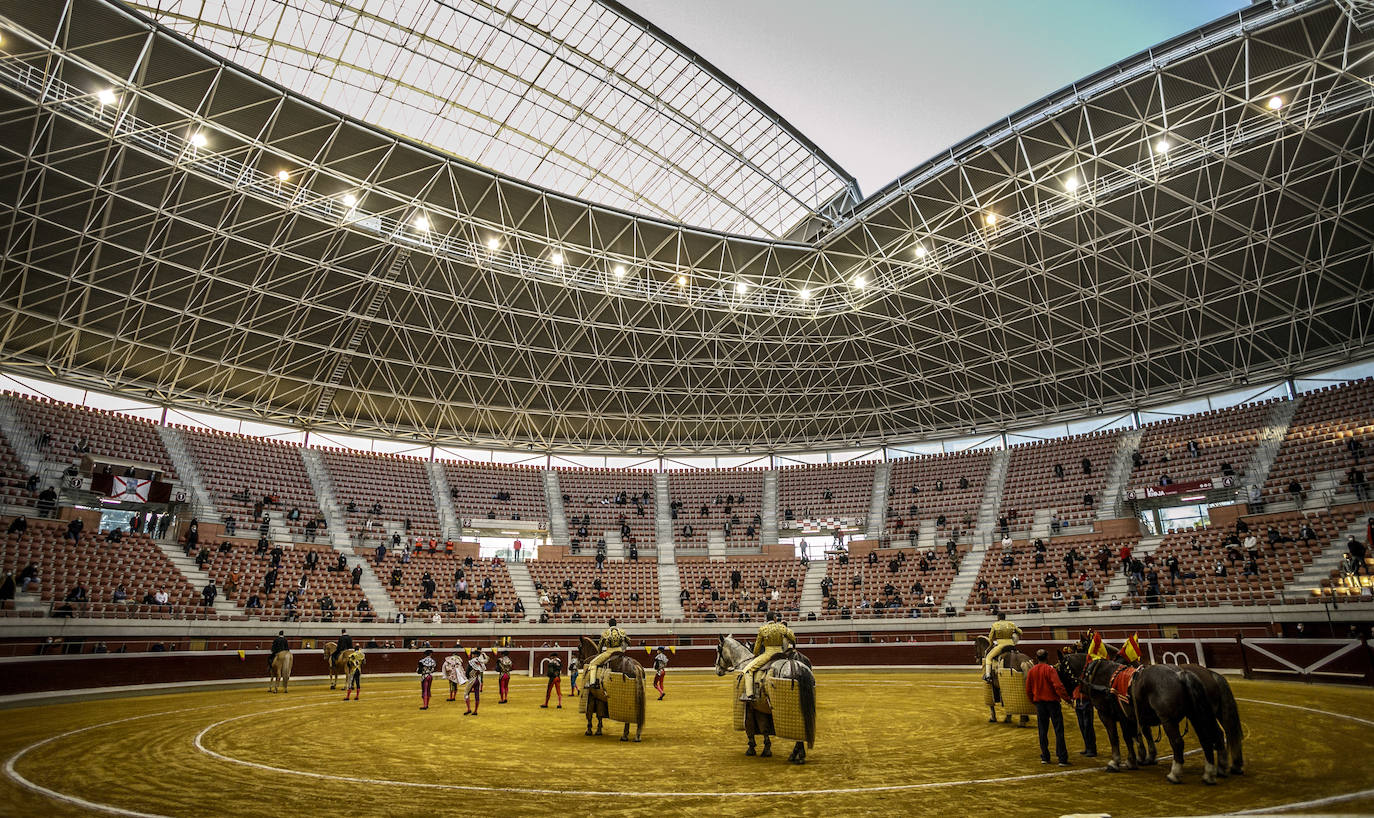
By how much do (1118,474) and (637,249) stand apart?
3082 centimetres

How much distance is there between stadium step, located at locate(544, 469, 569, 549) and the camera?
46969 mm

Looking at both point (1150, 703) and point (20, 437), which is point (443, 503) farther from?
point (1150, 703)

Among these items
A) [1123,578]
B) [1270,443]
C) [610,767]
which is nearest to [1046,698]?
[610,767]

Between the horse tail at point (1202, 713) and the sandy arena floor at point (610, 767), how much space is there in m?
0.50

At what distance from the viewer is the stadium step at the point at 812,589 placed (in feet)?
135

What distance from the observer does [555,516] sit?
47938 mm

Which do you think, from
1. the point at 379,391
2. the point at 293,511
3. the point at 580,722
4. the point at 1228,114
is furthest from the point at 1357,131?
the point at 293,511

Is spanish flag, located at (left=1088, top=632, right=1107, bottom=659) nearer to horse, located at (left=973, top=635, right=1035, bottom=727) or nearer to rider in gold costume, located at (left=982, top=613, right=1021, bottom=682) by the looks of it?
horse, located at (left=973, top=635, right=1035, bottom=727)

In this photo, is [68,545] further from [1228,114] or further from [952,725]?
[1228,114]

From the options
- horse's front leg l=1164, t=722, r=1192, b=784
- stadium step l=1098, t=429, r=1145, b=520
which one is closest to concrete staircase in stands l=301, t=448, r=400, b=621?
horse's front leg l=1164, t=722, r=1192, b=784

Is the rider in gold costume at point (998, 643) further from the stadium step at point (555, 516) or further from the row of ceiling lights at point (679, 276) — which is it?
the stadium step at point (555, 516)

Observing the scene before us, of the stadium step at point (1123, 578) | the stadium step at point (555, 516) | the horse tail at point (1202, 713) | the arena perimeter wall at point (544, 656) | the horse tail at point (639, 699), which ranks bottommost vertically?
the arena perimeter wall at point (544, 656)

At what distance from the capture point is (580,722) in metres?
15.5

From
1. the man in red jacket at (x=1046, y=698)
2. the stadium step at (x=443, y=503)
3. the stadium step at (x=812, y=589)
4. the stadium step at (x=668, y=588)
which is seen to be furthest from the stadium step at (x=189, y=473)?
the man in red jacket at (x=1046, y=698)
